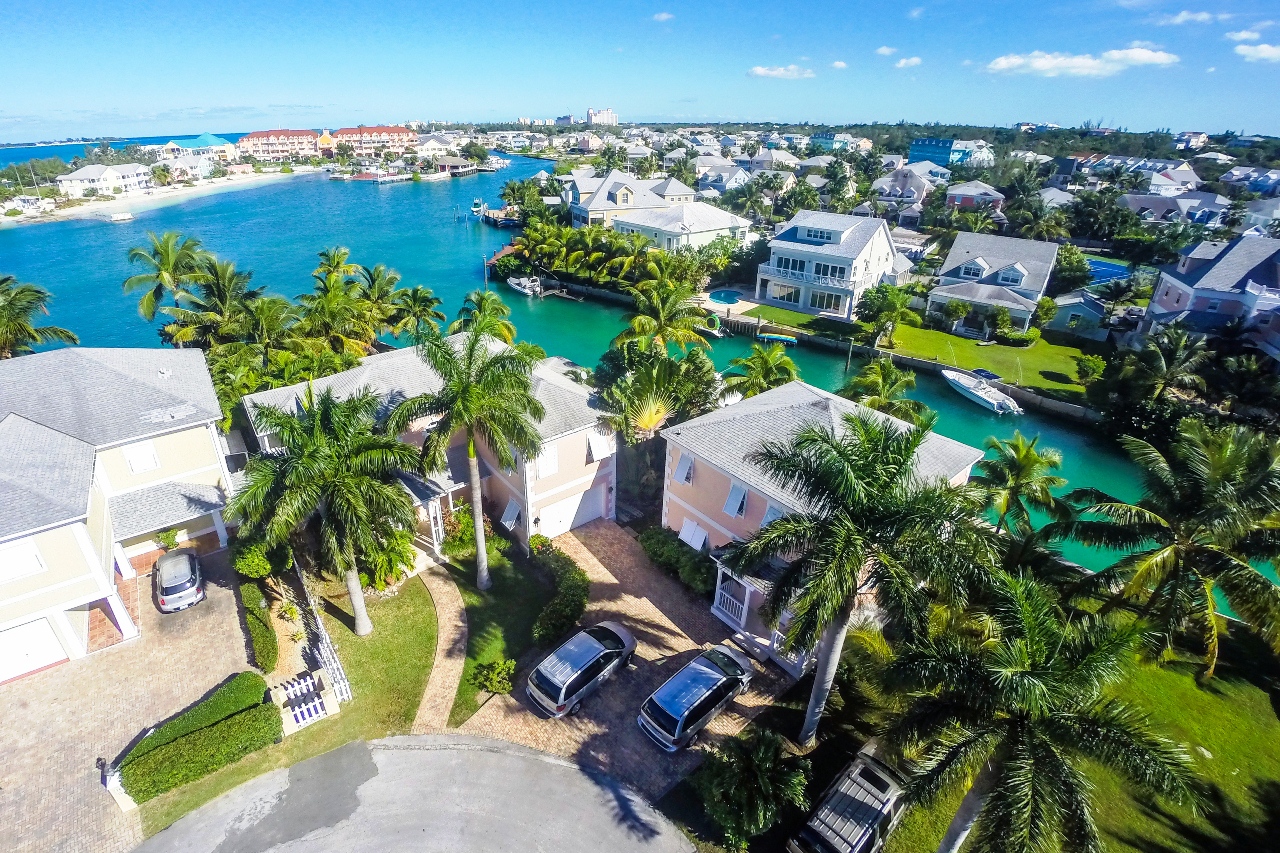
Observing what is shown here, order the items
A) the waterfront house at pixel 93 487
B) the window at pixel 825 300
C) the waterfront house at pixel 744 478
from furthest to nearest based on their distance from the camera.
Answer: the window at pixel 825 300, the waterfront house at pixel 744 478, the waterfront house at pixel 93 487

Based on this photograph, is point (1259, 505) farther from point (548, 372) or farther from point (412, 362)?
point (412, 362)

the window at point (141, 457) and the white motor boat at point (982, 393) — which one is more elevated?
the window at point (141, 457)

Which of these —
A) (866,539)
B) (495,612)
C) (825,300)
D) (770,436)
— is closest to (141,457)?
(495,612)

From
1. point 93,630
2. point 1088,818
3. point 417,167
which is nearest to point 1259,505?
point 1088,818

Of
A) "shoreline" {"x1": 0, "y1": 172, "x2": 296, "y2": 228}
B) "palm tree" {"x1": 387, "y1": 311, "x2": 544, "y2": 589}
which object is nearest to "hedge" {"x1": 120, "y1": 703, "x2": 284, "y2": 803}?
"palm tree" {"x1": 387, "y1": 311, "x2": 544, "y2": 589}

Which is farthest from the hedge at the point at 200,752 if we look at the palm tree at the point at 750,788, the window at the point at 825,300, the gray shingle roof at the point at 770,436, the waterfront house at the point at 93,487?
the window at the point at 825,300

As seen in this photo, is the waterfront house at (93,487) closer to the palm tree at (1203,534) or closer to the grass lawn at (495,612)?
the grass lawn at (495,612)
